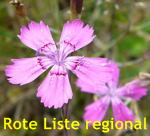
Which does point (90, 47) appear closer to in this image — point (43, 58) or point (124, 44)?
point (124, 44)

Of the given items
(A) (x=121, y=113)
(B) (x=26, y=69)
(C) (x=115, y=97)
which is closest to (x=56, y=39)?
(C) (x=115, y=97)

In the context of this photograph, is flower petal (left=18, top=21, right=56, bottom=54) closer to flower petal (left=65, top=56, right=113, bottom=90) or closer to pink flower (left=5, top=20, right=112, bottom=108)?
pink flower (left=5, top=20, right=112, bottom=108)

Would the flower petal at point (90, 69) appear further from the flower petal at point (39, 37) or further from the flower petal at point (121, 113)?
the flower petal at point (121, 113)

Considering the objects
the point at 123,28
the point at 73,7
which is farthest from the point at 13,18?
the point at 73,7

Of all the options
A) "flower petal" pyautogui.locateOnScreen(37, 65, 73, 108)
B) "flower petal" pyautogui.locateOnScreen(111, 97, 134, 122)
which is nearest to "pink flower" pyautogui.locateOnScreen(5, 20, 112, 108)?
"flower petal" pyautogui.locateOnScreen(37, 65, 73, 108)

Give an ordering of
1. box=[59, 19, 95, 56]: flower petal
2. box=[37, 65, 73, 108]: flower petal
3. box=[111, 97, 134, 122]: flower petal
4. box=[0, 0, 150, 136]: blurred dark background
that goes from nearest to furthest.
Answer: box=[37, 65, 73, 108]: flower petal
box=[59, 19, 95, 56]: flower petal
box=[111, 97, 134, 122]: flower petal
box=[0, 0, 150, 136]: blurred dark background

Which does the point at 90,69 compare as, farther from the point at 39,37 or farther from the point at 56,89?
the point at 39,37
